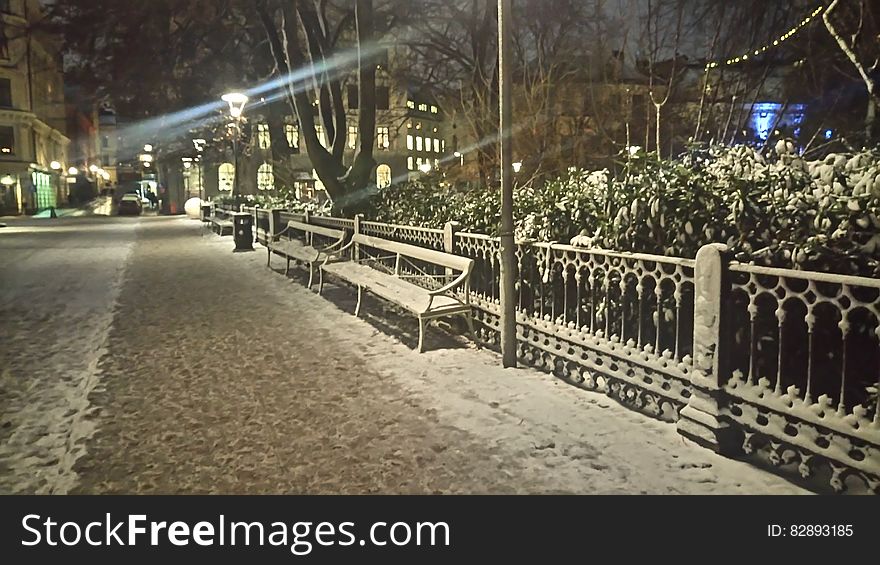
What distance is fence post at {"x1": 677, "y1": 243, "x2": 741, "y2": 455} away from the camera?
176 inches

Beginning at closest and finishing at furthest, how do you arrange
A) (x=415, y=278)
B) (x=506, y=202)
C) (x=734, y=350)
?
(x=734, y=350), (x=506, y=202), (x=415, y=278)

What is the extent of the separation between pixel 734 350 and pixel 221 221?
24779mm

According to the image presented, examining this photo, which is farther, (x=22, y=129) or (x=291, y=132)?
(x=22, y=129)

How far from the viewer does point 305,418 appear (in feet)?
17.5

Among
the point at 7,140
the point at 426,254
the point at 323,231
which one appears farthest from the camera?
the point at 7,140

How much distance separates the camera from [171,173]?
61.4 m

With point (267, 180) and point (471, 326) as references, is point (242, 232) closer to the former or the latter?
point (471, 326)

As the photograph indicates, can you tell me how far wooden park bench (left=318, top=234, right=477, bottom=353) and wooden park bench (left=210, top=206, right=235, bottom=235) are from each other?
1523 centimetres

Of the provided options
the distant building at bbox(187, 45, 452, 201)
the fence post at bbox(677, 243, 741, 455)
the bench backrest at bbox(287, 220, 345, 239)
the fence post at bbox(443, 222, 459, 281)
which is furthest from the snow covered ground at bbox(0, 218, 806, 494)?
the distant building at bbox(187, 45, 452, 201)

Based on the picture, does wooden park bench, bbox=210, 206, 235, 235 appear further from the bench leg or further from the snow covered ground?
the bench leg

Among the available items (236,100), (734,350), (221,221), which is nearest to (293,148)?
(221,221)

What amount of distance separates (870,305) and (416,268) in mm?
6808

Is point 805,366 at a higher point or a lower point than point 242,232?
lower
